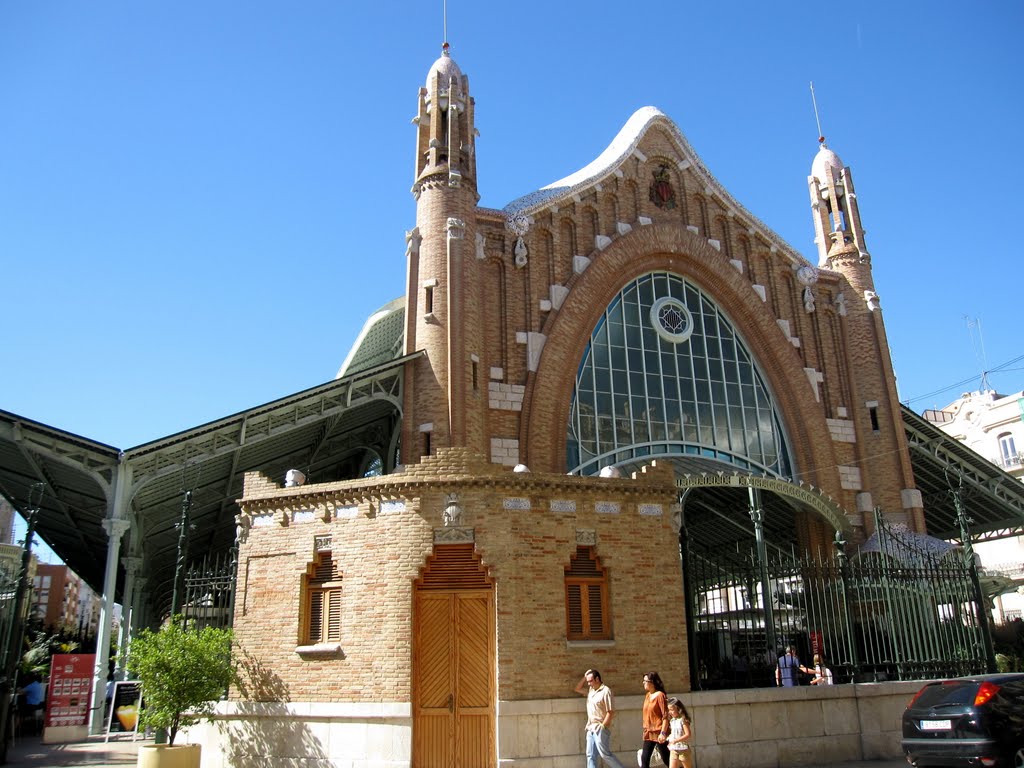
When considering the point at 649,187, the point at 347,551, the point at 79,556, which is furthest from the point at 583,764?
the point at 79,556

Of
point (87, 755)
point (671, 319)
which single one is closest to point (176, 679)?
point (87, 755)

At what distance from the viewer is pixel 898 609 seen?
52.4 ft

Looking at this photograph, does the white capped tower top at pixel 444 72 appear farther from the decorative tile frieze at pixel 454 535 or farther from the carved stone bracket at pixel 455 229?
the decorative tile frieze at pixel 454 535

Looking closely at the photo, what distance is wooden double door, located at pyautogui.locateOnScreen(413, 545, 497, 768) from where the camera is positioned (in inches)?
507

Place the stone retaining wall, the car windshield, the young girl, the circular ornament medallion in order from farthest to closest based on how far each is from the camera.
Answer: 1. the circular ornament medallion
2. the stone retaining wall
3. the car windshield
4. the young girl

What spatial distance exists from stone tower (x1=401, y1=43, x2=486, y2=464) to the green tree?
27.9ft

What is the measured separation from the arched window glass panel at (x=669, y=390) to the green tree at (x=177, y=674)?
12133mm

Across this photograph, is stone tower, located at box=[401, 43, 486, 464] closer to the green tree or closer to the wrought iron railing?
the wrought iron railing

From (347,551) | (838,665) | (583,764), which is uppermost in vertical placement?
(347,551)

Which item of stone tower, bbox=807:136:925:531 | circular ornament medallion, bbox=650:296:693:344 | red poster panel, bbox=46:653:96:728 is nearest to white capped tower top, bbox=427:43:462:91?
circular ornament medallion, bbox=650:296:693:344

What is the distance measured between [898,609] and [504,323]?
40.7 feet

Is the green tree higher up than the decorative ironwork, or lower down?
lower down

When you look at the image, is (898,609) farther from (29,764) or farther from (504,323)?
(29,764)

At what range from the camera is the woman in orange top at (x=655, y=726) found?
39.5ft
